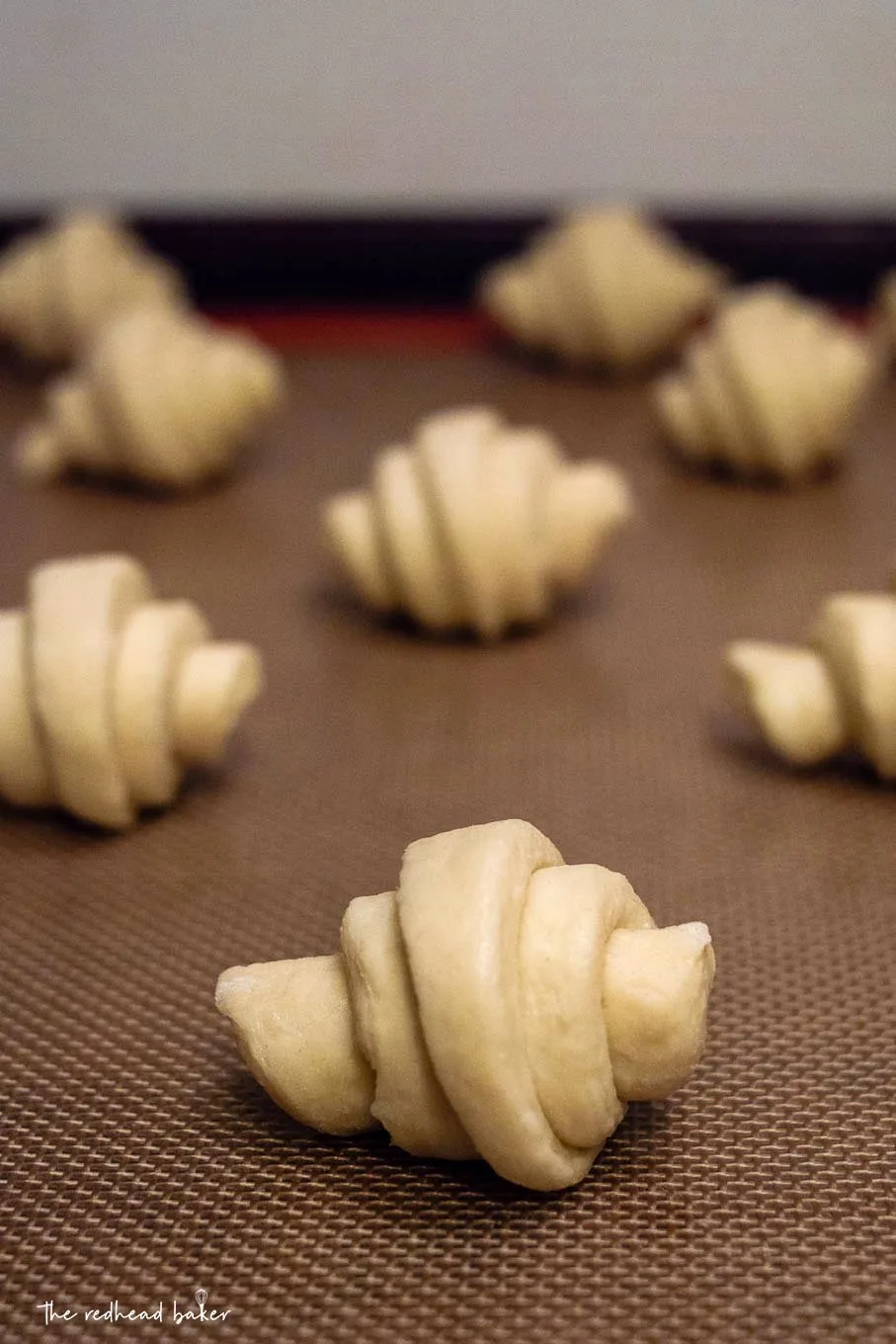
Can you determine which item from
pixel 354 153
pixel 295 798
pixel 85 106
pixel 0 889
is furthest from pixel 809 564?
pixel 85 106

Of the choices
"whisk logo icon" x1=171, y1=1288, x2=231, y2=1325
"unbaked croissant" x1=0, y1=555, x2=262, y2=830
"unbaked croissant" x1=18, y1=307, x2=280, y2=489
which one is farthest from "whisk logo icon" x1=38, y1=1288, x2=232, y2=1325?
"unbaked croissant" x1=18, y1=307, x2=280, y2=489

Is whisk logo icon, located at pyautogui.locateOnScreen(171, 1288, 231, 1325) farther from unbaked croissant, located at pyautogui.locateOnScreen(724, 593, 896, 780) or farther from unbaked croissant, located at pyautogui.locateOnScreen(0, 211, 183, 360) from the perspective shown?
unbaked croissant, located at pyautogui.locateOnScreen(0, 211, 183, 360)

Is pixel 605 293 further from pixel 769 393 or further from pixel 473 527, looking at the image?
pixel 473 527

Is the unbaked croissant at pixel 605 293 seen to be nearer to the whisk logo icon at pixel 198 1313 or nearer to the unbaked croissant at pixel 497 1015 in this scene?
the unbaked croissant at pixel 497 1015

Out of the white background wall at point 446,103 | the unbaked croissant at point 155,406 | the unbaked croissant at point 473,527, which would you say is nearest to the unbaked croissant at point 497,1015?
the unbaked croissant at point 473,527

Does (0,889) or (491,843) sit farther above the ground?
(491,843)

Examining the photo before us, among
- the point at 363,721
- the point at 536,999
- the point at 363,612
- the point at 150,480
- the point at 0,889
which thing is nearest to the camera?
the point at 536,999

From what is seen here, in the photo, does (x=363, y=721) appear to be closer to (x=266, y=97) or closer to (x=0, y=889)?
(x=0, y=889)

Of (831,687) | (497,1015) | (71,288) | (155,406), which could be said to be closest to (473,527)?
(831,687)
